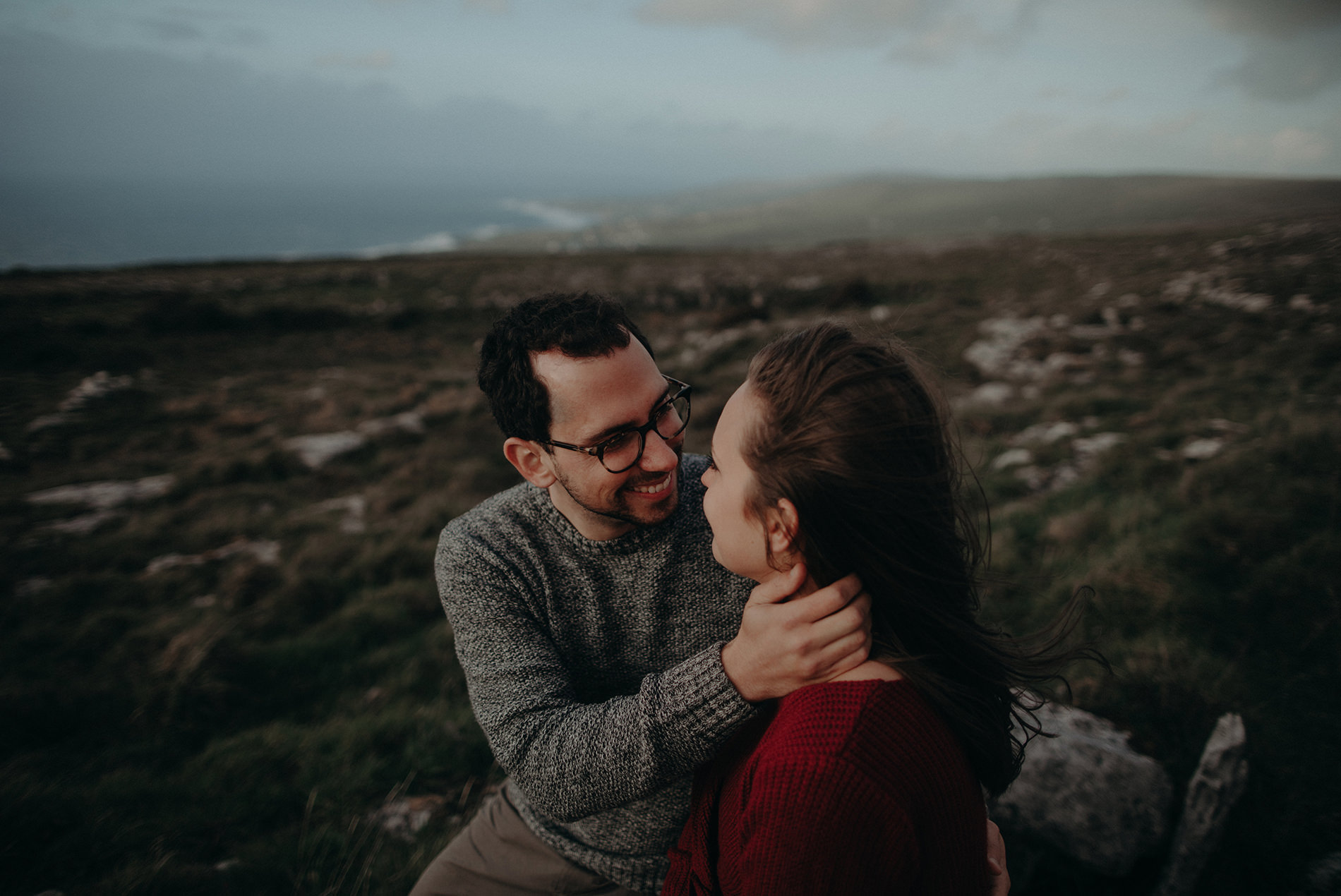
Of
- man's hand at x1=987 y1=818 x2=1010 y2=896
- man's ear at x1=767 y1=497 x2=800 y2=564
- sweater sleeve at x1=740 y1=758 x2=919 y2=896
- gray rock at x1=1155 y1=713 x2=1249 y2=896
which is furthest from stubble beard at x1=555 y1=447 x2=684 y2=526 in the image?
gray rock at x1=1155 y1=713 x2=1249 y2=896

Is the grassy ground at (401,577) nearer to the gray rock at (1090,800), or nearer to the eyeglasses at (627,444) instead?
the gray rock at (1090,800)

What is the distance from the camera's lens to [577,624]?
6.79 feet

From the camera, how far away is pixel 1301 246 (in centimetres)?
1661

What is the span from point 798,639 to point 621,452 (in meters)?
0.97

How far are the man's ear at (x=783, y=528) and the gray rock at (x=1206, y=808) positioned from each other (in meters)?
2.25

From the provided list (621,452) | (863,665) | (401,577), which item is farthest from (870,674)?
(401,577)

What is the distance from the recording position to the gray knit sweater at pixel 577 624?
1.72 metres

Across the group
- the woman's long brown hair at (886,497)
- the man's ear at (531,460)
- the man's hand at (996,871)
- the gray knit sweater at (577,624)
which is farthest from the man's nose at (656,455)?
the man's hand at (996,871)

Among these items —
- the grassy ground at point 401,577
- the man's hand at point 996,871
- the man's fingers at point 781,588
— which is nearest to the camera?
the man's fingers at point 781,588

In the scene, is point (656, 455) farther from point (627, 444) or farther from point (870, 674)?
point (870, 674)

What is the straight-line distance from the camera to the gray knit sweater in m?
1.72

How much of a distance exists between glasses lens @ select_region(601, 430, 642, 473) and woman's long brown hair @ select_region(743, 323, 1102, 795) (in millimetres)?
634

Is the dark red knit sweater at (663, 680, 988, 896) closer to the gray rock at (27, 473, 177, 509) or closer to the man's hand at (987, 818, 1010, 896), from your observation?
the man's hand at (987, 818, 1010, 896)

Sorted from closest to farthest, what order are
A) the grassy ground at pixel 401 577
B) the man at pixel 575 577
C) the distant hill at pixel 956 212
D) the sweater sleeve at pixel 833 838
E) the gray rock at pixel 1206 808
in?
the sweater sleeve at pixel 833 838 → the man at pixel 575 577 → the gray rock at pixel 1206 808 → the grassy ground at pixel 401 577 → the distant hill at pixel 956 212
